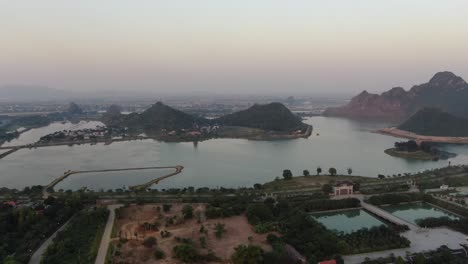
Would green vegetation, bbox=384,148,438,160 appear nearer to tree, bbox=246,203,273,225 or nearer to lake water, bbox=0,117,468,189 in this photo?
lake water, bbox=0,117,468,189

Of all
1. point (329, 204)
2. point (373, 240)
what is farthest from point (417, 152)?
point (373, 240)

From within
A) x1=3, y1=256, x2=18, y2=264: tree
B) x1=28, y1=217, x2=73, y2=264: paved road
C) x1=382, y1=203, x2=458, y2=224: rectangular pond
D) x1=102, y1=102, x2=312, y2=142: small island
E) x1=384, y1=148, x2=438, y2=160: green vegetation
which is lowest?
x1=28, y1=217, x2=73, y2=264: paved road

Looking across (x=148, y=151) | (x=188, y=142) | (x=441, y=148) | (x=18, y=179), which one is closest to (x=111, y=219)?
(x=18, y=179)

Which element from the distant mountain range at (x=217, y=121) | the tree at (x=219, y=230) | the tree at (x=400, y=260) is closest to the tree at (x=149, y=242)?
the tree at (x=219, y=230)

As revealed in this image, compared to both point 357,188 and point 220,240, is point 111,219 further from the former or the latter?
point 357,188

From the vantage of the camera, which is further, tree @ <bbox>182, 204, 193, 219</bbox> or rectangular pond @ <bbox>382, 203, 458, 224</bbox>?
rectangular pond @ <bbox>382, 203, 458, 224</bbox>

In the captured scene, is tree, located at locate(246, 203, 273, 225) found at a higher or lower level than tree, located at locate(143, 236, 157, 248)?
higher

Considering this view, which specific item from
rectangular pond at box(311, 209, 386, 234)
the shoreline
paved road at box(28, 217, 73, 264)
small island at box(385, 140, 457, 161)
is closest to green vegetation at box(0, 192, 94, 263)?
paved road at box(28, 217, 73, 264)
